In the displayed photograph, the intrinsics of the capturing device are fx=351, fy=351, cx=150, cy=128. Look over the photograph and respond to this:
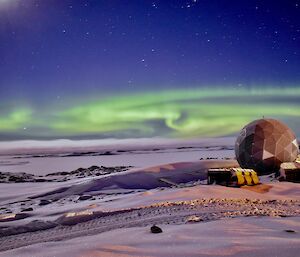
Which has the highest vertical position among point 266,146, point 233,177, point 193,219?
point 266,146

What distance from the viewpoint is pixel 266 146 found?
11039 millimetres

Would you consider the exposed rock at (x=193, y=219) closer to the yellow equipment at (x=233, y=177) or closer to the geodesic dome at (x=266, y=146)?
the yellow equipment at (x=233, y=177)

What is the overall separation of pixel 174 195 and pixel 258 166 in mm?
5270

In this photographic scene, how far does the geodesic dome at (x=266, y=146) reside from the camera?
36.3 ft

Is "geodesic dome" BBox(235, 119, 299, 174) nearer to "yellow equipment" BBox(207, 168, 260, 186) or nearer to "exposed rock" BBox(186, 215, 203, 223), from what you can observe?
"yellow equipment" BBox(207, 168, 260, 186)

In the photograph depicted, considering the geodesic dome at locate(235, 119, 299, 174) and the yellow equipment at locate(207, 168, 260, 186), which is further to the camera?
the geodesic dome at locate(235, 119, 299, 174)

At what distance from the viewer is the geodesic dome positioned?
36.3ft

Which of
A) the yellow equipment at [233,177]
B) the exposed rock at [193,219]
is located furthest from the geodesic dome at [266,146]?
the exposed rock at [193,219]

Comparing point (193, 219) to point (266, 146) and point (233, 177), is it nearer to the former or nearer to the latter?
point (233, 177)

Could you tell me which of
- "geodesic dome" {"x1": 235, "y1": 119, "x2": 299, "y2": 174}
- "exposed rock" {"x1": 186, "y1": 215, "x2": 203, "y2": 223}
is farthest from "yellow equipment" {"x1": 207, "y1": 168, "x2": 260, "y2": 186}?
"exposed rock" {"x1": 186, "y1": 215, "x2": 203, "y2": 223}

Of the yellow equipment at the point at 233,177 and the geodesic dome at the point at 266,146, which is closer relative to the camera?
the yellow equipment at the point at 233,177

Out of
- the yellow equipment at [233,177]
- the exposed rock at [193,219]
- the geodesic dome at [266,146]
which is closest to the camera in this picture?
the exposed rock at [193,219]

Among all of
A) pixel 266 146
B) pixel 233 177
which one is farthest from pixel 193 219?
pixel 266 146

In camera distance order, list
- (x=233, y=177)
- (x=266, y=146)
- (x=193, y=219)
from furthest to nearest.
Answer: (x=266, y=146) → (x=233, y=177) → (x=193, y=219)
